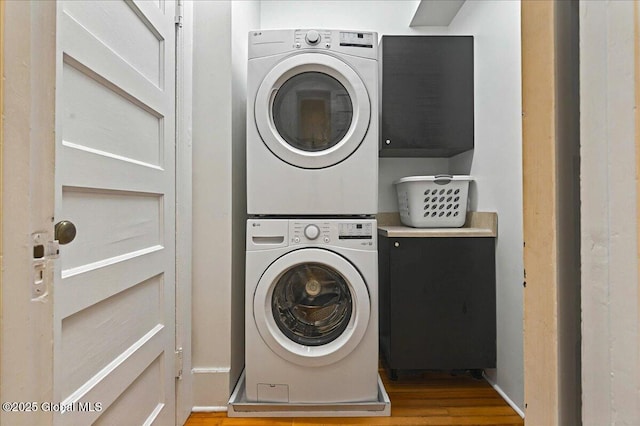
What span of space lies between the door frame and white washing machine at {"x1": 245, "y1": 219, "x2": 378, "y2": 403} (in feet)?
3.79

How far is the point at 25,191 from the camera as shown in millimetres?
504

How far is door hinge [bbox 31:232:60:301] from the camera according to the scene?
20.5 inches

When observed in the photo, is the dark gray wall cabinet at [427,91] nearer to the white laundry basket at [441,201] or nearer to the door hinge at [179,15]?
the white laundry basket at [441,201]

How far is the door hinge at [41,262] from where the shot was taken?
521 mm

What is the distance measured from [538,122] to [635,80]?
119mm

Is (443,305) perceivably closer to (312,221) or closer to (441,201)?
(441,201)

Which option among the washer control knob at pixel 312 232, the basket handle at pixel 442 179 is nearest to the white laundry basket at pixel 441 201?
the basket handle at pixel 442 179

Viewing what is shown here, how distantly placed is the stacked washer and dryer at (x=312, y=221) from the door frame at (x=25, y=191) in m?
1.17

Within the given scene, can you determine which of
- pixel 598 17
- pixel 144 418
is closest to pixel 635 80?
pixel 598 17

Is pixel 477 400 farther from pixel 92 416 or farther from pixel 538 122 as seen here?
pixel 538 122

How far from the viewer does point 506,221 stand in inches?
71.3

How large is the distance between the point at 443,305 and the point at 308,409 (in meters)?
0.80

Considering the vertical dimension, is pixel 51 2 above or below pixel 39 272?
above

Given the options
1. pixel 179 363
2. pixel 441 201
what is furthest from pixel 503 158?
pixel 179 363
